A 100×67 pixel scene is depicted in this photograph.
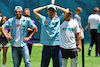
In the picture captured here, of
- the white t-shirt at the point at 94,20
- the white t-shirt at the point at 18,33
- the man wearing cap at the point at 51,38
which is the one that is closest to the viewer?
the man wearing cap at the point at 51,38

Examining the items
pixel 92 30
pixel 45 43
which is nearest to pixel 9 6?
pixel 92 30

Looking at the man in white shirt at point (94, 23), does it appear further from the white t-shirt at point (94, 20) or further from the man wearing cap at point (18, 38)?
the man wearing cap at point (18, 38)

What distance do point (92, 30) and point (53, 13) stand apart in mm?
6636

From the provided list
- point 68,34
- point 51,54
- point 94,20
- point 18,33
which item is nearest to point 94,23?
point 94,20

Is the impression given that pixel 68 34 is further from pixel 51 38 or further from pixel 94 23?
pixel 94 23

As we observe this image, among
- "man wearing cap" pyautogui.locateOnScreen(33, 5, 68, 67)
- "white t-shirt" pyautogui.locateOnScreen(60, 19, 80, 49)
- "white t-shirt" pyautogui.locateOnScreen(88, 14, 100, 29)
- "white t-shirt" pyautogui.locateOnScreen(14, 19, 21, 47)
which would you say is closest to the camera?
"man wearing cap" pyautogui.locateOnScreen(33, 5, 68, 67)

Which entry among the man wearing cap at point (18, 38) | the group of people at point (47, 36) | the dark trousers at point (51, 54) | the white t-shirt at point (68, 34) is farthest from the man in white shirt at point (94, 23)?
the dark trousers at point (51, 54)

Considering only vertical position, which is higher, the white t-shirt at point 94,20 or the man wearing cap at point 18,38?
the white t-shirt at point 94,20

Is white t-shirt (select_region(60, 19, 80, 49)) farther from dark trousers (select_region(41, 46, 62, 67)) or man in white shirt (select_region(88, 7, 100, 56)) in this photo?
man in white shirt (select_region(88, 7, 100, 56))

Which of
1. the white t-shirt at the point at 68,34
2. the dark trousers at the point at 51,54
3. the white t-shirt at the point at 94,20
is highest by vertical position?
the white t-shirt at the point at 94,20

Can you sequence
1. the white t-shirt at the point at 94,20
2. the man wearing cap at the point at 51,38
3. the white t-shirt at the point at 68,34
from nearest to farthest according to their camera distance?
1. the man wearing cap at the point at 51,38
2. the white t-shirt at the point at 68,34
3. the white t-shirt at the point at 94,20

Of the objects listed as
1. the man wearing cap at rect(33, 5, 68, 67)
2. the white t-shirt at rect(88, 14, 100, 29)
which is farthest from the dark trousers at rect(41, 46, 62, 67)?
the white t-shirt at rect(88, 14, 100, 29)

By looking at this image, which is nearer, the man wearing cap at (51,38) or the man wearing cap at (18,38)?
the man wearing cap at (51,38)

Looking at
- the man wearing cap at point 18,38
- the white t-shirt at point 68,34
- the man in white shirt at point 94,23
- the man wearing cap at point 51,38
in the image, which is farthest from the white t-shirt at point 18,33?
the man in white shirt at point 94,23
